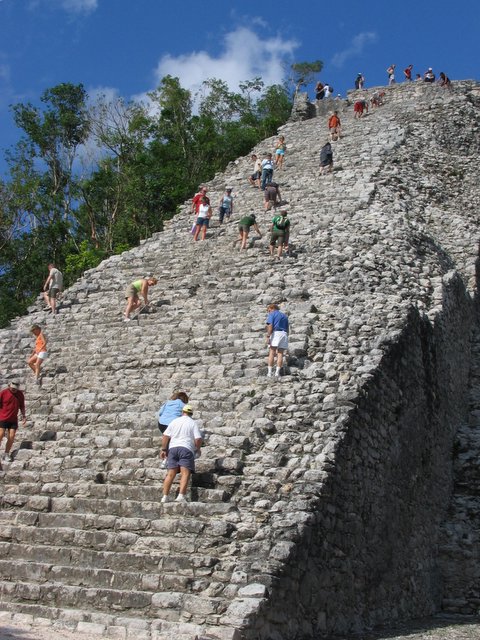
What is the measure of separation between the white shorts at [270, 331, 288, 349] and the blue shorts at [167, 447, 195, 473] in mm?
2734

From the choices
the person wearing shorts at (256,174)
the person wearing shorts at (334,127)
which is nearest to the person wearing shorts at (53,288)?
the person wearing shorts at (256,174)

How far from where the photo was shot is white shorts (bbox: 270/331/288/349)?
33.4 ft

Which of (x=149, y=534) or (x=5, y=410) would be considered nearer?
(x=149, y=534)

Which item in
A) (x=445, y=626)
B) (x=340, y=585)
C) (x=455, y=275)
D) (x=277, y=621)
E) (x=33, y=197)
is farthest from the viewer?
(x=33, y=197)

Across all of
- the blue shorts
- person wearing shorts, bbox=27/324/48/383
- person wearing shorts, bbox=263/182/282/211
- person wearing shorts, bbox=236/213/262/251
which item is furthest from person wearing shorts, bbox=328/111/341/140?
the blue shorts

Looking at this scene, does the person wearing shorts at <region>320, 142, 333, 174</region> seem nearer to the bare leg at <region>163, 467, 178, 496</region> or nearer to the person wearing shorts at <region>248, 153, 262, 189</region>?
the person wearing shorts at <region>248, 153, 262, 189</region>

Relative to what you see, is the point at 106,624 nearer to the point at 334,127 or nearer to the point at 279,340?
the point at 279,340

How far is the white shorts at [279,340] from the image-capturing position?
10195 millimetres

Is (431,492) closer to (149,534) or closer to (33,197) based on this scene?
(149,534)

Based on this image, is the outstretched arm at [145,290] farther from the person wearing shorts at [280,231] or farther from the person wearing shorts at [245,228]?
the person wearing shorts at [245,228]

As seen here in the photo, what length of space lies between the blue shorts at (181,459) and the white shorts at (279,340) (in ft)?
8.97

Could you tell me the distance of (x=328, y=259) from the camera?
13.8m

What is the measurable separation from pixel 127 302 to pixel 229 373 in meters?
3.66

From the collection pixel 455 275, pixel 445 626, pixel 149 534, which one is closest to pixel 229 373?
pixel 149 534
